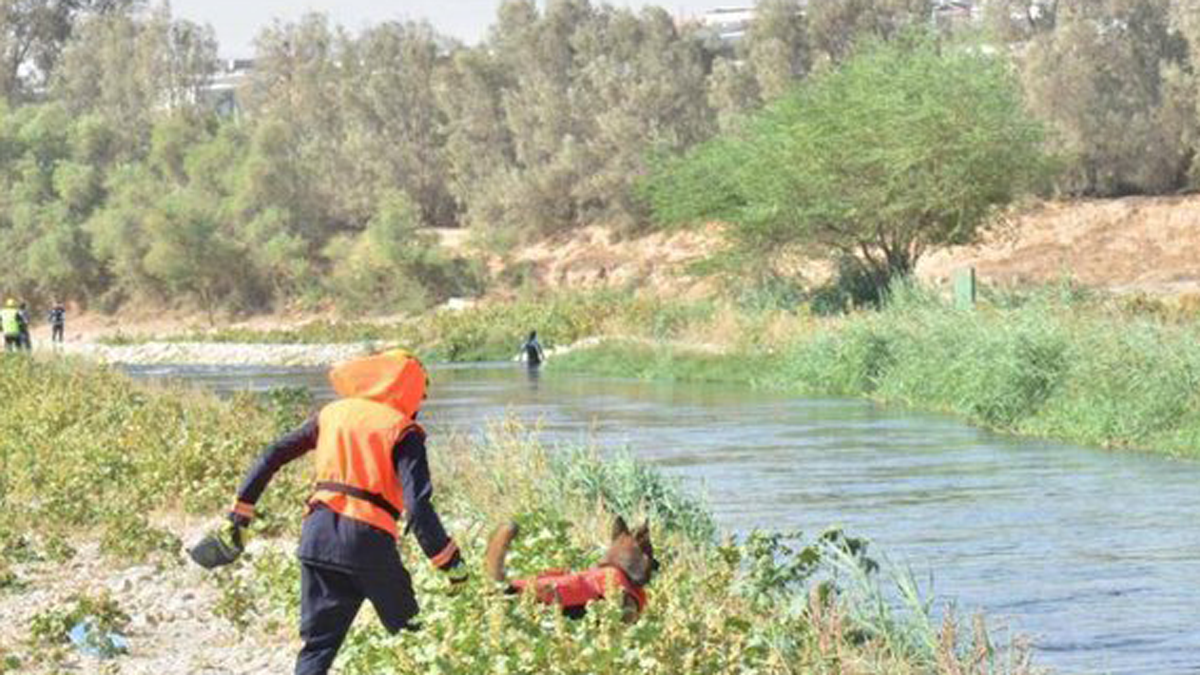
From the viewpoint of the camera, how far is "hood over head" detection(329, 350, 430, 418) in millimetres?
10977

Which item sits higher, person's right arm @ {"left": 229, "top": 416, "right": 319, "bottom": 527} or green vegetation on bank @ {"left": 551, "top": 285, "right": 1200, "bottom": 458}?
person's right arm @ {"left": 229, "top": 416, "right": 319, "bottom": 527}

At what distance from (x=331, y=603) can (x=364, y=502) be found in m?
0.50

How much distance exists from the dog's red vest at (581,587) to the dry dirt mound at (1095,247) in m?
→ 52.6

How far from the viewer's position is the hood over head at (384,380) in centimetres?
1098

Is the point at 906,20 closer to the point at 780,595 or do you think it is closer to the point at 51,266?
the point at 51,266

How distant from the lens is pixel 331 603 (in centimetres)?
1112

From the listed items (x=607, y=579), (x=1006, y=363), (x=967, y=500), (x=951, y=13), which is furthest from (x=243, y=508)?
(x=951, y=13)

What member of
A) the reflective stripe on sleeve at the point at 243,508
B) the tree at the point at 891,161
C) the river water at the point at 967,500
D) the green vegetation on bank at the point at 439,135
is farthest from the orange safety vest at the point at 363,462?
the green vegetation on bank at the point at 439,135

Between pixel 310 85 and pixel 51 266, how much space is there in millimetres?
16742

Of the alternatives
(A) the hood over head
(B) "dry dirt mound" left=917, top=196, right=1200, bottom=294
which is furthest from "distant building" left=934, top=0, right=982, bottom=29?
(A) the hood over head

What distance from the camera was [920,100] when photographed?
185 ft

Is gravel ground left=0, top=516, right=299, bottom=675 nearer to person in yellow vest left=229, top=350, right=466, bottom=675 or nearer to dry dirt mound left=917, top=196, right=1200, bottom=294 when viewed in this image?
person in yellow vest left=229, top=350, right=466, bottom=675

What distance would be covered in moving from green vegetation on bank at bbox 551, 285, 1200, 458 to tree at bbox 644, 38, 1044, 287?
4493 mm

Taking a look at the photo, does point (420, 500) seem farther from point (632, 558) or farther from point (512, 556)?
point (512, 556)
